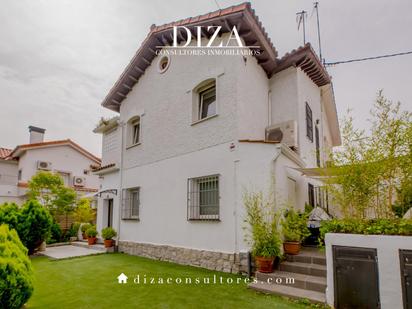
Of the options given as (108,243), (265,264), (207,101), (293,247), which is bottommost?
(108,243)

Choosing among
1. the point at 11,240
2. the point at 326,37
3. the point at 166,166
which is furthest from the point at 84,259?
the point at 326,37

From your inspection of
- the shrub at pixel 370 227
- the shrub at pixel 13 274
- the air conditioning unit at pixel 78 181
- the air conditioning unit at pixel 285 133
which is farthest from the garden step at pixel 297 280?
the air conditioning unit at pixel 78 181

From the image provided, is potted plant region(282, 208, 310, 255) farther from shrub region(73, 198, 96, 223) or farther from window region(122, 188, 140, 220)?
shrub region(73, 198, 96, 223)

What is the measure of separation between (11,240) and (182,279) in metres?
4.52

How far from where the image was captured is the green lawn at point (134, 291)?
18.9 ft

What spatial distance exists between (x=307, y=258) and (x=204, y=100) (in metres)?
7.02

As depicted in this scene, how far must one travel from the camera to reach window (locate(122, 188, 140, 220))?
13.3 m

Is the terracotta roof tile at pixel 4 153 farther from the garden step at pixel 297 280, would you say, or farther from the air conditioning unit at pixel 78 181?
the garden step at pixel 297 280

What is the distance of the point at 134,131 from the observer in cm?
1455

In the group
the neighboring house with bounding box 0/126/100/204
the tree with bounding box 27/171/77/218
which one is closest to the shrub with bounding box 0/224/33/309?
the tree with bounding box 27/171/77/218

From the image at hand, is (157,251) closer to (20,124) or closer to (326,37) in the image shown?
(326,37)

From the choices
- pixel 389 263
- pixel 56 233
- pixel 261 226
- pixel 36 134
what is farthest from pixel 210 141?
pixel 36 134

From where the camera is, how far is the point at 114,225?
13875 millimetres

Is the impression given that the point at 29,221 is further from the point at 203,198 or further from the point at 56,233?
the point at 203,198
